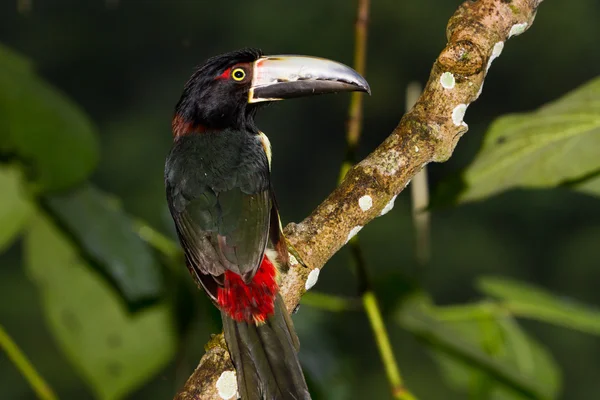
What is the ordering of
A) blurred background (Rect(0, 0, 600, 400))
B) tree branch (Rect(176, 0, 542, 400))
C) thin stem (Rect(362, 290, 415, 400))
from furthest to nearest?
1. blurred background (Rect(0, 0, 600, 400))
2. thin stem (Rect(362, 290, 415, 400))
3. tree branch (Rect(176, 0, 542, 400))

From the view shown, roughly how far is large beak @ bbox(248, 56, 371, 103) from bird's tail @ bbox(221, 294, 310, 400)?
1.59 feet

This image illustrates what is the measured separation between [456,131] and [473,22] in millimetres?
190

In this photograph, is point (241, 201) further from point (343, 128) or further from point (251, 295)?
point (343, 128)

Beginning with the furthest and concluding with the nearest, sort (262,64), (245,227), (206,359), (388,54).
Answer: (388,54) < (262,64) < (245,227) < (206,359)

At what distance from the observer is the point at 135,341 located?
1.84 m

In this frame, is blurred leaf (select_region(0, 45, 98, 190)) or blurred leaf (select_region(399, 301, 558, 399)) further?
blurred leaf (select_region(399, 301, 558, 399))

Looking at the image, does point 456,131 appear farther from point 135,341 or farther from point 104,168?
point 104,168

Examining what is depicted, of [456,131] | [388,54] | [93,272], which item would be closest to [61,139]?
[93,272]

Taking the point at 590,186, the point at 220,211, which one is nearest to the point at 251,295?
the point at 220,211

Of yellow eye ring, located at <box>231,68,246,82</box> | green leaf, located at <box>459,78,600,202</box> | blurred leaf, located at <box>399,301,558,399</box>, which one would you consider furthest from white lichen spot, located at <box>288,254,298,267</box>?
yellow eye ring, located at <box>231,68,246,82</box>

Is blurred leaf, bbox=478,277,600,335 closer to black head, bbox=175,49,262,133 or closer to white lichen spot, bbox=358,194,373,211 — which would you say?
white lichen spot, bbox=358,194,373,211

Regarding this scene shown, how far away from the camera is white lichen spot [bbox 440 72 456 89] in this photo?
1416 mm

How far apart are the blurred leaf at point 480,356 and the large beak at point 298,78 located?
1.70 ft

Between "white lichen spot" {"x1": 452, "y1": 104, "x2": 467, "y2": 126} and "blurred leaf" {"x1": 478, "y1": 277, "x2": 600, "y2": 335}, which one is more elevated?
"white lichen spot" {"x1": 452, "y1": 104, "x2": 467, "y2": 126}
